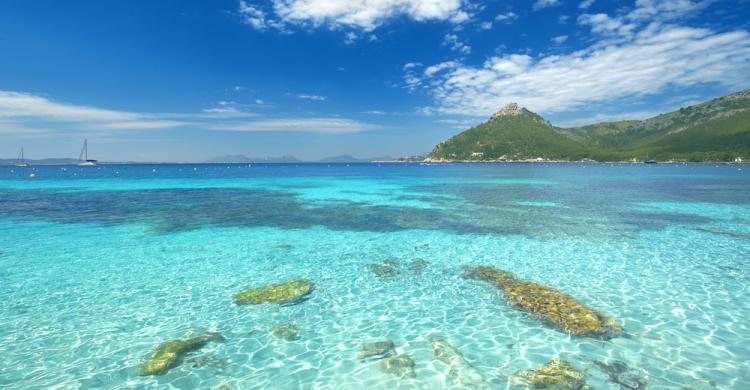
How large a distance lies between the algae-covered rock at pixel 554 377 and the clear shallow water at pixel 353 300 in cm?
28

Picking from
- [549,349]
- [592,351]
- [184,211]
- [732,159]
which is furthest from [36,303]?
[732,159]

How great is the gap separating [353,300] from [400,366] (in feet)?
13.5

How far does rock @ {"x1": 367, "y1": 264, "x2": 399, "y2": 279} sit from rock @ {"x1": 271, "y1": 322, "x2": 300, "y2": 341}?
4.96m

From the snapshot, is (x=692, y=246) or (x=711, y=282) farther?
(x=692, y=246)

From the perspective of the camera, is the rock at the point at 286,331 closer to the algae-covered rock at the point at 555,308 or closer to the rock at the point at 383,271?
the rock at the point at 383,271

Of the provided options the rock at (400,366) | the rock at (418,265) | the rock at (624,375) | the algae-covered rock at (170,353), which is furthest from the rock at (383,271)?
the rock at (624,375)

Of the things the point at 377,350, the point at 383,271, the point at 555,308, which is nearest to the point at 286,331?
the point at 377,350

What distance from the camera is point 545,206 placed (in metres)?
34.3

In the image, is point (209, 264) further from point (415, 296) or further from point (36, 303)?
point (415, 296)

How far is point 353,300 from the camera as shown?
39.2 feet

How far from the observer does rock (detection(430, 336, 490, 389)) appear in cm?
746

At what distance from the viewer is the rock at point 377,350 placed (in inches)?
338

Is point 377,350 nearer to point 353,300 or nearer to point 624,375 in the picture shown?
point 353,300

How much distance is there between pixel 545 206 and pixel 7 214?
47719mm
